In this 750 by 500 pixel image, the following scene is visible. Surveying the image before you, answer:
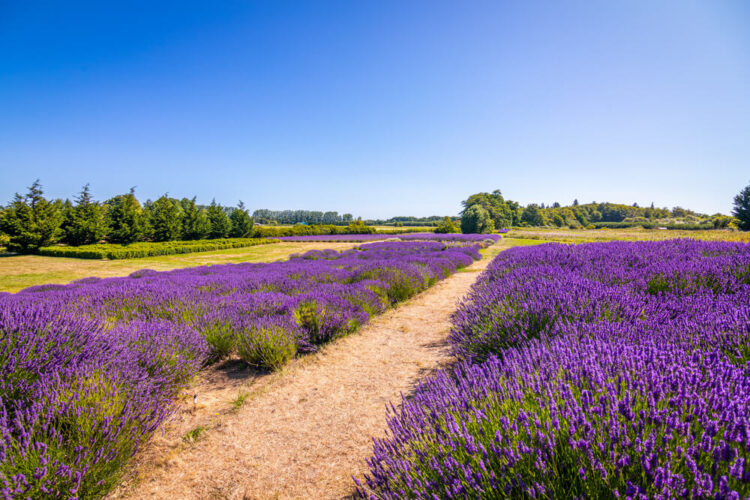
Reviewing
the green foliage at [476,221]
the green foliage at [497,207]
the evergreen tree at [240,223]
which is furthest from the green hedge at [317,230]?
the green foliage at [497,207]

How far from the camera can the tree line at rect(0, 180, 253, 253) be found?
66.5 ft

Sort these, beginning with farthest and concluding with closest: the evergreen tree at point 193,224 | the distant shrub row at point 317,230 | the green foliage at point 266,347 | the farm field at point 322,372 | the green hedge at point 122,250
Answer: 1. the distant shrub row at point 317,230
2. the evergreen tree at point 193,224
3. the green hedge at point 122,250
4. the green foliage at point 266,347
5. the farm field at point 322,372

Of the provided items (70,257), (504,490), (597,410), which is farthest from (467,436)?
(70,257)

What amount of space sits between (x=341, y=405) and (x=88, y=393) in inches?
77.3

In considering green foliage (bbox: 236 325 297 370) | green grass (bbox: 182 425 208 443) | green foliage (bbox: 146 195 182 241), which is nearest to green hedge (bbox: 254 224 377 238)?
green foliage (bbox: 146 195 182 241)

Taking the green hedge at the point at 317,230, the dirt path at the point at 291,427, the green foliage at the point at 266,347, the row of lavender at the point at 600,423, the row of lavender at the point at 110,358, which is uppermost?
the green hedge at the point at 317,230

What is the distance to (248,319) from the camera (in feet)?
13.6

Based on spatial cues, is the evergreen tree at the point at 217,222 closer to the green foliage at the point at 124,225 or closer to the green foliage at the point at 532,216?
the green foliage at the point at 124,225

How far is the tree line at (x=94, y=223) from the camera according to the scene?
66.5 feet

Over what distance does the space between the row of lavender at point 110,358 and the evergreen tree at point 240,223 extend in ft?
99.0

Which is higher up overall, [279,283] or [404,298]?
[279,283]

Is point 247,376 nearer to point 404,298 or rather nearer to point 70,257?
point 404,298

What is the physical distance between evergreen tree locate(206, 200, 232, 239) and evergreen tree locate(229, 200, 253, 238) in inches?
43.8

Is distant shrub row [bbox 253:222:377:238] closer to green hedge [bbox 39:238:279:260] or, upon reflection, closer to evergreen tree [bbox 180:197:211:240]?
evergreen tree [bbox 180:197:211:240]
